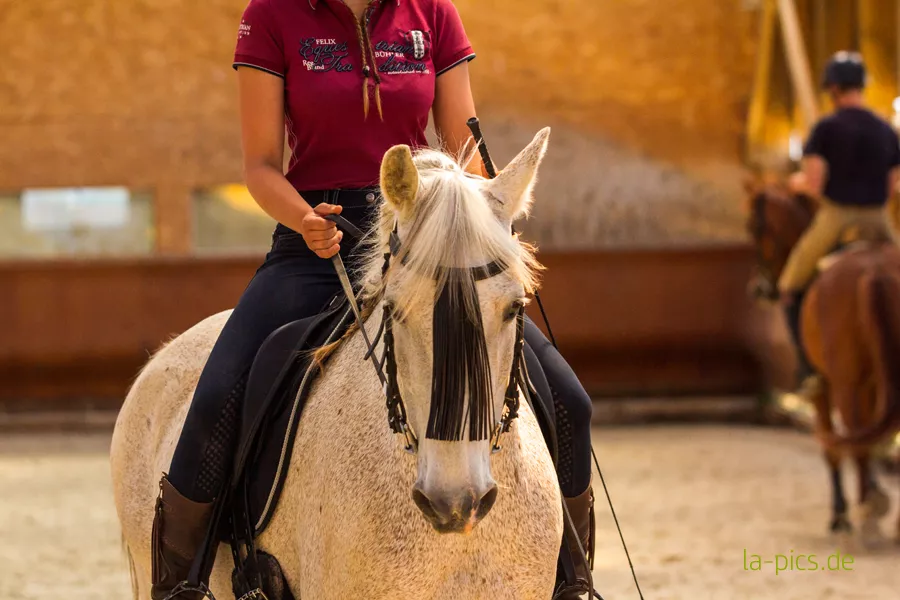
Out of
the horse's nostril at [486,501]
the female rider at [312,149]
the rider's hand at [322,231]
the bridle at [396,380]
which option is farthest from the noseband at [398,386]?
the female rider at [312,149]

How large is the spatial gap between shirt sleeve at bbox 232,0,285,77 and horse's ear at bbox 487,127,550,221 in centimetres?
69

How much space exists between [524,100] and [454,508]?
10248 millimetres

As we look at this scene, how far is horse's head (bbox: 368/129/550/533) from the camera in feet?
6.06

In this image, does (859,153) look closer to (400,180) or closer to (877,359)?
(877,359)

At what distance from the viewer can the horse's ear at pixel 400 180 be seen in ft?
6.33

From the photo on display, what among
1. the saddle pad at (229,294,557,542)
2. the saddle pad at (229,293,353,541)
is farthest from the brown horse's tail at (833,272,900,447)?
the saddle pad at (229,293,353,541)

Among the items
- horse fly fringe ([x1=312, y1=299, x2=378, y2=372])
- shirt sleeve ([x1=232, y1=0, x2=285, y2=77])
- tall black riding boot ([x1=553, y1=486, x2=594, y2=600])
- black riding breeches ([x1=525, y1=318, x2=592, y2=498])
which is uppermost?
shirt sleeve ([x1=232, y1=0, x2=285, y2=77])

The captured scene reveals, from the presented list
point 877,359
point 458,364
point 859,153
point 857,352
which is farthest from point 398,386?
point 859,153

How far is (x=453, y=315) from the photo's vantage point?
188cm

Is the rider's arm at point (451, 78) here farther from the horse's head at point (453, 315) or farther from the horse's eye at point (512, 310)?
the horse's eye at point (512, 310)

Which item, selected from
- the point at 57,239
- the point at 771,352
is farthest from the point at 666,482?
the point at 57,239

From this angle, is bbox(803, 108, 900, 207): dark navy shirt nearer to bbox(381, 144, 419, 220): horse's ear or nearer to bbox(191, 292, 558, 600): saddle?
bbox(191, 292, 558, 600): saddle

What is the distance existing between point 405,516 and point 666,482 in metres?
6.25

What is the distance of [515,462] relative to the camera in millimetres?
2158
